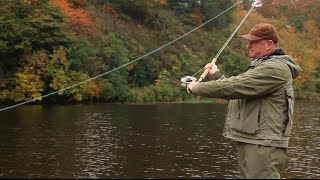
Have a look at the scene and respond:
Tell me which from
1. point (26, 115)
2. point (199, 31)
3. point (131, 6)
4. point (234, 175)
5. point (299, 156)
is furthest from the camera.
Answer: point (199, 31)

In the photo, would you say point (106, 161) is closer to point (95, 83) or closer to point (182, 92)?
point (95, 83)

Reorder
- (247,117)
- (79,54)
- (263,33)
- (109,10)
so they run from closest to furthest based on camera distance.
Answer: (247,117), (263,33), (79,54), (109,10)

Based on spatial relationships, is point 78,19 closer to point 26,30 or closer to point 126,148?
point 26,30

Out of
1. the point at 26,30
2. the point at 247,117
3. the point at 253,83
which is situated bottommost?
the point at 247,117

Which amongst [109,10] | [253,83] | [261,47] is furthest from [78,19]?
[253,83]

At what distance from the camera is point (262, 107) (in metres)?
4.20

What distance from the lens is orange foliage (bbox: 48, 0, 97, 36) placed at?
5524 cm

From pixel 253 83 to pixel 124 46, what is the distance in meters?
57.2

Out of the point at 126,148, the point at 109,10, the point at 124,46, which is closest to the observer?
the point at 126,148

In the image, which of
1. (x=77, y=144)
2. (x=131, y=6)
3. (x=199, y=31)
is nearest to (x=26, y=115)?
(x=77, y=144)

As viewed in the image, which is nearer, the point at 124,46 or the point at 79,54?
the point at 79,54

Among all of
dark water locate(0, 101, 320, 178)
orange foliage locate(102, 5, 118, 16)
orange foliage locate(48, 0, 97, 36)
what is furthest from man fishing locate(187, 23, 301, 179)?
orange foliage locate(102, 5, 118, 16)

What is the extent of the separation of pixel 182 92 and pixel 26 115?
2958 centimetres

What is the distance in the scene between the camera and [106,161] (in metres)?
20.0
